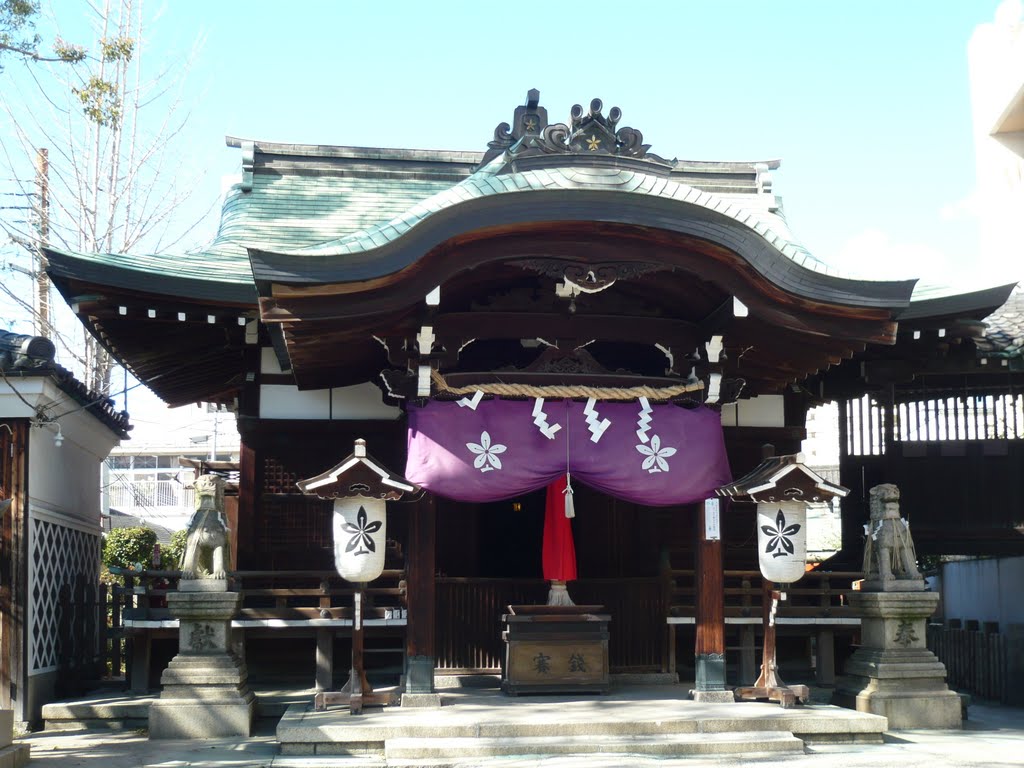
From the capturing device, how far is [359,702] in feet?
32.2

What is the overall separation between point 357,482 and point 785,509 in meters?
4.07

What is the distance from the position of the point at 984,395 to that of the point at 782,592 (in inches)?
202

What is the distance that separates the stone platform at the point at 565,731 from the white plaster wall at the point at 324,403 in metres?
3.49

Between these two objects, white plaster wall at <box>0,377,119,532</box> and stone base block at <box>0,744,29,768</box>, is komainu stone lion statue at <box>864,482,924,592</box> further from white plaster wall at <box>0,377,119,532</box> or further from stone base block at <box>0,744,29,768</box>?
white plaster wall at <box>0,377,119,532</box>

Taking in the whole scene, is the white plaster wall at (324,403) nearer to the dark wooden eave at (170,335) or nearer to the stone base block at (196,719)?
the dark wooden eave at (170,335)

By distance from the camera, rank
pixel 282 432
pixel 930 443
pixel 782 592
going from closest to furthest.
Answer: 1. pixel 782 592
2. pixel 282 432
3. pixel 930 443

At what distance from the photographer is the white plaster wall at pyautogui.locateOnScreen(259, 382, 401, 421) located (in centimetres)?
1227

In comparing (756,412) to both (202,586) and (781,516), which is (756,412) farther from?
(202,586)

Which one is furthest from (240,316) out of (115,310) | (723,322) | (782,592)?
(782,592)

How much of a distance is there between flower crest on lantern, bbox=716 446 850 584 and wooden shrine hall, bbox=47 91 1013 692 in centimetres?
51

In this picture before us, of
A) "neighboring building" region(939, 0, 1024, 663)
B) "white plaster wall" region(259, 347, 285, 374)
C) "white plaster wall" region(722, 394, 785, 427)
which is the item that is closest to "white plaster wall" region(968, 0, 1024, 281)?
"neighboring building" region(939, 0, 1024, 663)

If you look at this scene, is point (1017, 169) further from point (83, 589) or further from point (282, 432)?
point (83, 589)

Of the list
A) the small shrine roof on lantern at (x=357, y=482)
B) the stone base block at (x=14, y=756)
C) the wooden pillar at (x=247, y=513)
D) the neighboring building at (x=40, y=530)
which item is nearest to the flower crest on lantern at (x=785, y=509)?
the small shrine roof on lantern at (x=357, y=482)

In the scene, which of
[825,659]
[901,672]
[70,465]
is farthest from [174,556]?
[901,672]
